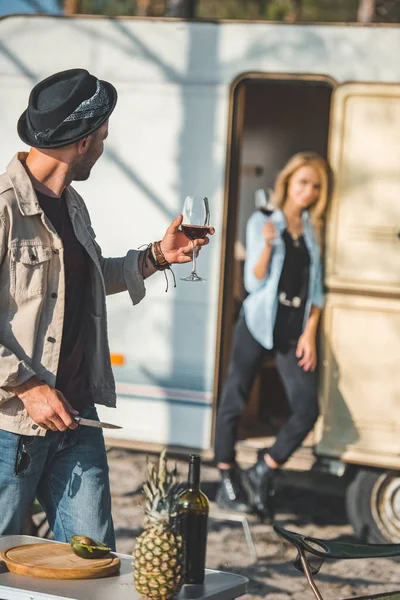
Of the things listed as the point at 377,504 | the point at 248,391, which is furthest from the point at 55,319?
the point at 377,504

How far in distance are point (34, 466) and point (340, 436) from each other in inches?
112

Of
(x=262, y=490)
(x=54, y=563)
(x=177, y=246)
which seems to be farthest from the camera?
(x=262, y=490)

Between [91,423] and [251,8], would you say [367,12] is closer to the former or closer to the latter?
[91,423]

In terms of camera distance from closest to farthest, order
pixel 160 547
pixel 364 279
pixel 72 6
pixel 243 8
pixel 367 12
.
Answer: pixel 160 547 < pixel 364 279 < pixel 367 12 < pixel 72 6 < pixel 243 8

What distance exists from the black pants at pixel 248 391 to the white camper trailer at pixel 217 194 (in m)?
0.09

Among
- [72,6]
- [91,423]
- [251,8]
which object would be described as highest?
[251,8]

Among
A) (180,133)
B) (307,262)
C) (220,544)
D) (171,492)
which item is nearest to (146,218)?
(180,133)

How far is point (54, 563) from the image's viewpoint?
2.56 metres

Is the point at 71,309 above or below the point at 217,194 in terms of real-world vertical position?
below

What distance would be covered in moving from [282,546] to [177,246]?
2.72 m

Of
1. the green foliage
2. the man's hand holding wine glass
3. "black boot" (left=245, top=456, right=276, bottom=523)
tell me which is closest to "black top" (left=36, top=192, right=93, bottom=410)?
the man's hand holding wine glass

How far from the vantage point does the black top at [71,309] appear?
302cm

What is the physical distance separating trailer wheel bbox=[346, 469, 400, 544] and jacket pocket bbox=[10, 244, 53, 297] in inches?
121

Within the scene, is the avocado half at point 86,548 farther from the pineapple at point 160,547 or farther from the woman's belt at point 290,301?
the woman's belt at point 290,301
